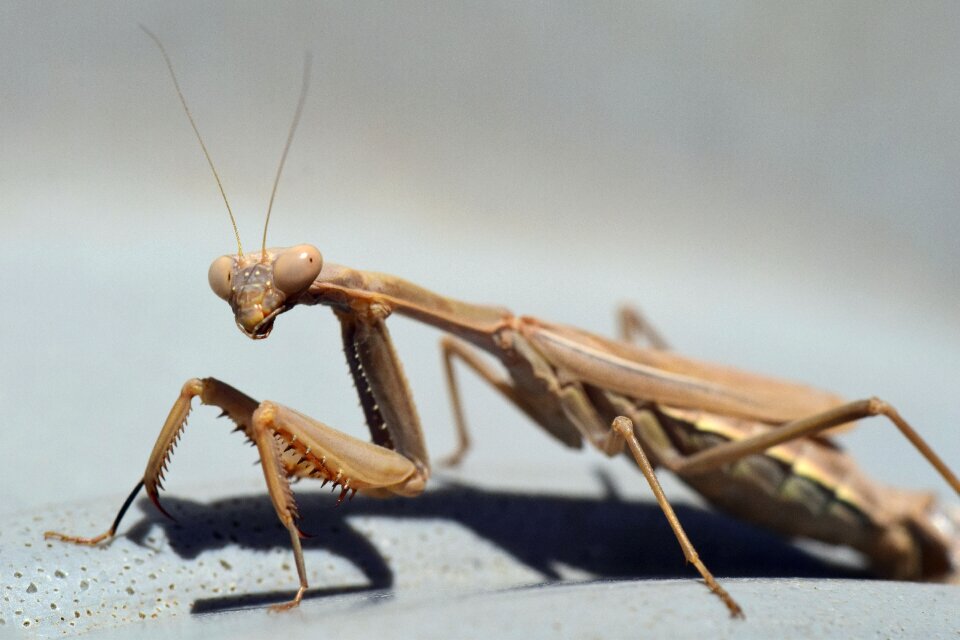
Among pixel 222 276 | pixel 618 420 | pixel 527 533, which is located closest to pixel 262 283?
pixel 222 276

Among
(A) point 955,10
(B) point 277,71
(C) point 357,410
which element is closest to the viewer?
(C) point 357,410

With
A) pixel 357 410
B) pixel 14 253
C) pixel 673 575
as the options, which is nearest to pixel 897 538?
pixel 673 575

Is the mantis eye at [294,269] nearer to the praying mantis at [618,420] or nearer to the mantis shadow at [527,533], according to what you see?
the praying mantis at [618,420]

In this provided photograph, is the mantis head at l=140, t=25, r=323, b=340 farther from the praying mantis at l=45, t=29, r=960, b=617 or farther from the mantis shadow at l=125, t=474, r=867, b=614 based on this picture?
the mantis shadow at l=125, t=474, r=867, b=614

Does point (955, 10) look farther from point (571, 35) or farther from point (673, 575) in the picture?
point (673, 575)

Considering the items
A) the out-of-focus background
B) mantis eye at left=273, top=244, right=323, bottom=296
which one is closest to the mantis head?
mantis eye at left=273, top=244, right=323, bottom=296

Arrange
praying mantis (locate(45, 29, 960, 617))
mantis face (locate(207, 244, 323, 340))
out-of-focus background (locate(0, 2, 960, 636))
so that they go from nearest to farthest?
mantis face (locate(207, 244, 323, 340)), praying mantis (locate(45, 29, 960, 617)), out-of-focus background (locate(0, 2, 960, 636))

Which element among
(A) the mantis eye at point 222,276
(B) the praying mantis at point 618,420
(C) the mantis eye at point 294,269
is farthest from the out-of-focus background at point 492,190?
(C) the mantis eye at point 294,269

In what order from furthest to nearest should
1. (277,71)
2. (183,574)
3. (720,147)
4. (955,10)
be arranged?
(720,147) < (955,10) < (277,71) < (183,574)

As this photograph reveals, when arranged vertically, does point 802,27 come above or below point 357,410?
above
